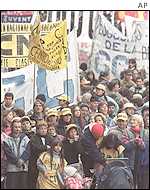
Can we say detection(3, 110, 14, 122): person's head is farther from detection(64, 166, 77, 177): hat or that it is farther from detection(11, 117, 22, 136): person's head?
detection(64, 166, 77, 177): hat

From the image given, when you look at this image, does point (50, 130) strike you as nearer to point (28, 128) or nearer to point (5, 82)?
point (28, 128)

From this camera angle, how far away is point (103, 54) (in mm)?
3662

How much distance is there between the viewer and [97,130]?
367 centimetres

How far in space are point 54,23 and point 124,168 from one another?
1.50m

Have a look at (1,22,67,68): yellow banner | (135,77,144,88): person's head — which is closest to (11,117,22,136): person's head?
(1,22,67,68): yellow banner

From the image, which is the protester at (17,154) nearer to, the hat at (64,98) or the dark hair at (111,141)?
the hat at (64,98)

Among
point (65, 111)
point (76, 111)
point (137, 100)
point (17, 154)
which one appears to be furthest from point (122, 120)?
point (17, 154)

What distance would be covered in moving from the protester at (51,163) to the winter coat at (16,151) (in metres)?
0.13

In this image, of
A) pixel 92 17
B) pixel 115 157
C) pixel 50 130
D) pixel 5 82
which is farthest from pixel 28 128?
pixel 92 17

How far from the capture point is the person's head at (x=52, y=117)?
369 centimetres

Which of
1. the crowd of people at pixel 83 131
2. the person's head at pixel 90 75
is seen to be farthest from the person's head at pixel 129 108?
the person's head at pixel 90 75

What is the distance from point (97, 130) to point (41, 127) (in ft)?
1.72

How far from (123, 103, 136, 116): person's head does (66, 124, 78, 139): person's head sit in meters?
0.50
